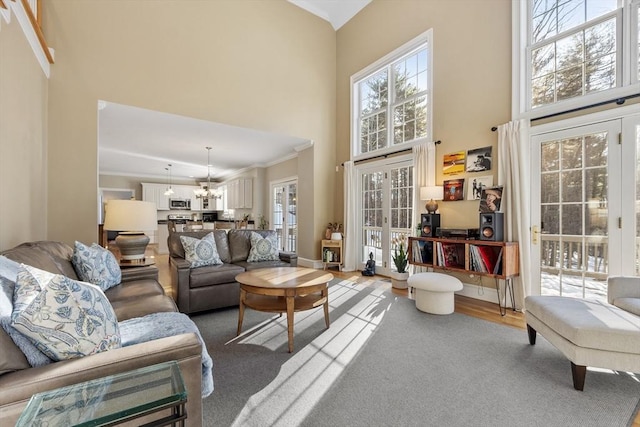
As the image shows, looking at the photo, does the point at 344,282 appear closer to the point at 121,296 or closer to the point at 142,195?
the point at 121,296

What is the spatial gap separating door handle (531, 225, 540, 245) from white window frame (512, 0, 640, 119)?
1.30m

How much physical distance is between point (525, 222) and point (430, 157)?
5.06ft

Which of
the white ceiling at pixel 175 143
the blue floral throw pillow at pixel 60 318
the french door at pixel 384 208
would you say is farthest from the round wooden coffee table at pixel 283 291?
the white ceiling at pixel 175 143

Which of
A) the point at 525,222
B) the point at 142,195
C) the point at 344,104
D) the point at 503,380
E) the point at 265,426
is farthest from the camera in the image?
the point at 142,195

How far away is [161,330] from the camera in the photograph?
152 cm

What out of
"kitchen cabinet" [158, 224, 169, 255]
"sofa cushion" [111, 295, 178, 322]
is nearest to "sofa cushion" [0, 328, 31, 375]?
"sofa cushion" [111, 295, 178, 322]

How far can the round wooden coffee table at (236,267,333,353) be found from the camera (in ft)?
7.82

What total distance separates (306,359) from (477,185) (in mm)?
3099

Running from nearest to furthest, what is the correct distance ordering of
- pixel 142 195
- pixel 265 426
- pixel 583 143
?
1. pixel 265 426
2. pixel 583 143
3. pixel 142 195

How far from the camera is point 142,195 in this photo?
1014 centimetres

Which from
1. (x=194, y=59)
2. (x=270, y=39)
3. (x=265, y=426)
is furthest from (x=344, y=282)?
(x=270, y=39)

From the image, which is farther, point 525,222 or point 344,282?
point 344,282

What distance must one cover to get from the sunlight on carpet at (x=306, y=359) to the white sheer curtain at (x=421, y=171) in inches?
58.7

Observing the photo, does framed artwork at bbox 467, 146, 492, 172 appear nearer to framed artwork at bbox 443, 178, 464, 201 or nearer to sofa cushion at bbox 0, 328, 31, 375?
framed artwork at bbox 443, 178, 464, 201
